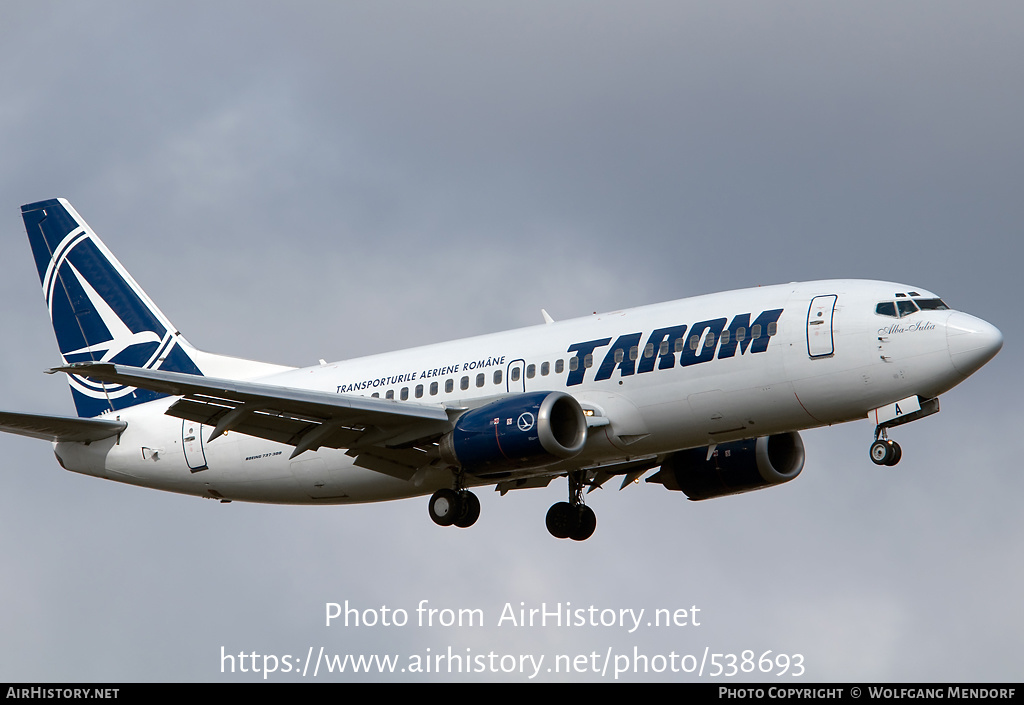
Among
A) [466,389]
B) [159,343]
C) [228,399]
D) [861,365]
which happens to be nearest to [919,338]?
[861,365]

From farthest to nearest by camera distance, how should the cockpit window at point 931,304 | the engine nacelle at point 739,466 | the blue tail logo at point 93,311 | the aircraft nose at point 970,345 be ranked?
the blue tail logo at point 93,311, the engine nacelle at point 739,466, the cockpit window at point 931,304, the aircraft nose at point 970,345

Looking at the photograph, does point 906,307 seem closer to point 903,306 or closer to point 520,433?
point 903,306

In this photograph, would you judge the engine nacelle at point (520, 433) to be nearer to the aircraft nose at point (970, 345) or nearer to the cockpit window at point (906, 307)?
the cockpit window at point (906, 307)

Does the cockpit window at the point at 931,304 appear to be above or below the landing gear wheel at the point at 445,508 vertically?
above

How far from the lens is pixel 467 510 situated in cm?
3312

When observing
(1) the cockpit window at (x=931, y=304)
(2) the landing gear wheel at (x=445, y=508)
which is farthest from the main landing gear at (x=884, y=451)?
(2) the landing gear wheel at (x=445, y=508)

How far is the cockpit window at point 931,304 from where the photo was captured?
96.1ft

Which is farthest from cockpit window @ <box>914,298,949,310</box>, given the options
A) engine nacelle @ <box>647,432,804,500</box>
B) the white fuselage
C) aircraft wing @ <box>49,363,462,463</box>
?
aircraft wing @ <box>49,363,462,463</box>

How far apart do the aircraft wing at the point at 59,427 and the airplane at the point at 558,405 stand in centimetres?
6

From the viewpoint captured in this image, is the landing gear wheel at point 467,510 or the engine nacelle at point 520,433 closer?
the engine nacelle at point 520,433

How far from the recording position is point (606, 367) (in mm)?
31312

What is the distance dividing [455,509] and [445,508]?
316mm

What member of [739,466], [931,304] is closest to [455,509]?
[739,466]
